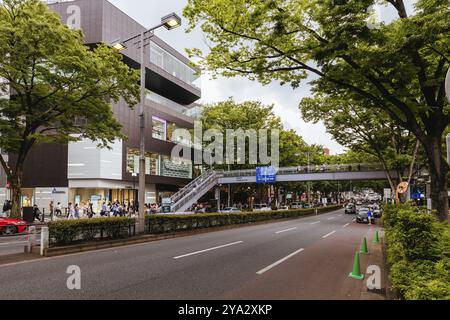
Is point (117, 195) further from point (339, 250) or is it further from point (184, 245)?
point (339, 250)

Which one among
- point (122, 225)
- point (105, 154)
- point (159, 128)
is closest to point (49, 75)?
point (122, 225)

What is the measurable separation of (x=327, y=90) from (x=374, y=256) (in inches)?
255

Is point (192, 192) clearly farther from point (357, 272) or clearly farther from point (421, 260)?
point (421, 260)

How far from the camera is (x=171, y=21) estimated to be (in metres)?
13.0

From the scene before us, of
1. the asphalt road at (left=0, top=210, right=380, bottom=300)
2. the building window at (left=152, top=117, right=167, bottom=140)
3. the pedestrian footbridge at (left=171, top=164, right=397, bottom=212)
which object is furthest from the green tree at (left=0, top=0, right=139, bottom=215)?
the building window at (left=152, top=117, right=167, bottom=140)

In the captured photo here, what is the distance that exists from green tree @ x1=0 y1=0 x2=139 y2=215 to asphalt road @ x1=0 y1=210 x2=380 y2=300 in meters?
12.0

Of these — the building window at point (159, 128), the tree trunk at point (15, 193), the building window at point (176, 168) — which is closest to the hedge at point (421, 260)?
the tree trunk at point (15, 193)

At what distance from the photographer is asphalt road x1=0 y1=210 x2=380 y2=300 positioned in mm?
6148

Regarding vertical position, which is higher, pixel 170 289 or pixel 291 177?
pixel 291 177

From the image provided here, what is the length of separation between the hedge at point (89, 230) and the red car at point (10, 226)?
8.52 metres

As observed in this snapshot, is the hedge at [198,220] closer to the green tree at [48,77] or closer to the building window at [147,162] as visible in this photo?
the green tree at [48,77]

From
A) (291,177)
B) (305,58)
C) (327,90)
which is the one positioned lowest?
(291,177)

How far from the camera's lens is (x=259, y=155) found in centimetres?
4159
